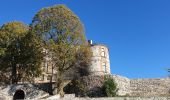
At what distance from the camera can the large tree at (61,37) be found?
50312 millimetres

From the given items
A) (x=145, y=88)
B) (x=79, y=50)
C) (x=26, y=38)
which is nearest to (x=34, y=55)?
(x=26, y=38)

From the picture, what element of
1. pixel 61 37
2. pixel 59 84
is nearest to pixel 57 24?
pixel 61 37

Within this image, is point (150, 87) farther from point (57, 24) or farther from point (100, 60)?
point (57, 24)

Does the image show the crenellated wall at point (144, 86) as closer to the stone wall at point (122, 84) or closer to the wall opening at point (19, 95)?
the stone wall at point (122, 84)

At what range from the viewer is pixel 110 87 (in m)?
50.0

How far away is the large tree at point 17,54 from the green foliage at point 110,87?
999 centimetres

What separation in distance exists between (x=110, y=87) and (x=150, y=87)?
6.83 meters

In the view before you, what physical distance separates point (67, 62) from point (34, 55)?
17.6 feet

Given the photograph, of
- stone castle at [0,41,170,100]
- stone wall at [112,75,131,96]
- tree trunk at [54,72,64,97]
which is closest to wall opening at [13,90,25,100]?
stone castle at [0,41,170,100]

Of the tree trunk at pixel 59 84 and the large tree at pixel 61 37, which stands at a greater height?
the large tree at pixel 61 37

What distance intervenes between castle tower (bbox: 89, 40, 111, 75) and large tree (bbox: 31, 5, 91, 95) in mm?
4296

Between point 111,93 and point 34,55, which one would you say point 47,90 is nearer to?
point 34,55

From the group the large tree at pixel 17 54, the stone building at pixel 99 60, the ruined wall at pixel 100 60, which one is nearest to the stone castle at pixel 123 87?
the large tree at pixel 17 54

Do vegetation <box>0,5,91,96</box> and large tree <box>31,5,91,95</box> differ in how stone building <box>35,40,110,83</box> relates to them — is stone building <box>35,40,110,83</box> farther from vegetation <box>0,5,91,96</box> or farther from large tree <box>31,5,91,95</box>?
large tree <box>31,5,91,95</box>
